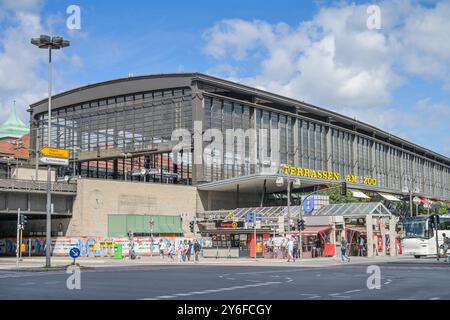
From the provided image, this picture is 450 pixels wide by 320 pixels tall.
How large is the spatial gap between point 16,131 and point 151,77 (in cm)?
7194

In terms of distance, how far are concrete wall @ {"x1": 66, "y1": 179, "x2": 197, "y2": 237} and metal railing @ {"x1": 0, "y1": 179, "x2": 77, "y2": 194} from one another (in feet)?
3.65

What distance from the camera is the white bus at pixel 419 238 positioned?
187 ft

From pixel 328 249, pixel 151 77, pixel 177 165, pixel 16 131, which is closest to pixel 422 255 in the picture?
pixel 328 249

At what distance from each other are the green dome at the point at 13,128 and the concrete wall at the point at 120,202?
81036mm

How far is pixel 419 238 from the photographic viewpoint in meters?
57.7

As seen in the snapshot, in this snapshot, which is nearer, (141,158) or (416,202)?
(141,158)

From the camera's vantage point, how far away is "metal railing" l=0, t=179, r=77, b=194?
206 ft

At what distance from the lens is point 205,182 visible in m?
83.8

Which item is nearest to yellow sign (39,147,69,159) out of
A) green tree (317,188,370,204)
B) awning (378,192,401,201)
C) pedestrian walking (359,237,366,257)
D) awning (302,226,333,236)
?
awning (302,226,333,236)

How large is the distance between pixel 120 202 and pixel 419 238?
33835mm

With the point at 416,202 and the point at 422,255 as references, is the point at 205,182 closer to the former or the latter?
the point at 422,255

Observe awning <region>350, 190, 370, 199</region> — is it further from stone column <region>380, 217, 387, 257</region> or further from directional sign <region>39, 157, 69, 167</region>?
directional sign <region>39, 157, 69, 167</region>

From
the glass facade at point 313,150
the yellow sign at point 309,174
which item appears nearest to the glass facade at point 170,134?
the glass facade at point 313,150
